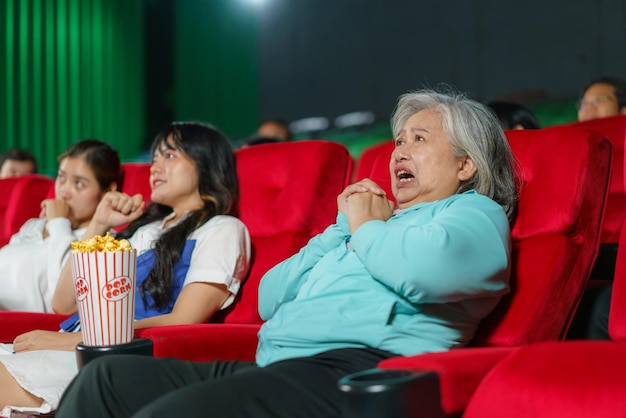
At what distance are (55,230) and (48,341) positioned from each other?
751 millimetres

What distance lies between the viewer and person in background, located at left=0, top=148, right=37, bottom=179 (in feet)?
14.6

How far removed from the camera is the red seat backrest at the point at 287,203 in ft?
7.11

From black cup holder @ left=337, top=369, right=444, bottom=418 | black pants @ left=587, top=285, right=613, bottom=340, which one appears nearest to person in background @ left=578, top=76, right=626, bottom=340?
black pants @ left=587, top=285, right=613, bottom=340

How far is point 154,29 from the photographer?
6555 millimetres

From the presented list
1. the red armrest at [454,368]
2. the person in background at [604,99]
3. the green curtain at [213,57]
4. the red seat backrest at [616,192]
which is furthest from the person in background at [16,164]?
the red armrest at [454,368]

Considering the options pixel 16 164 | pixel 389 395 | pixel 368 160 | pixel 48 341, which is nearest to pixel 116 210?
pixel 48 341

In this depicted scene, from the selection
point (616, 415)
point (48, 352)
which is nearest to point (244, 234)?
point (48, 352)

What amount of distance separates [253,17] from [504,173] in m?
5.13

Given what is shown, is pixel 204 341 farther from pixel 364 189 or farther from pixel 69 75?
pixel 69 75

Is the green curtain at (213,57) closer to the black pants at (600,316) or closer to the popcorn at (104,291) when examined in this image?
the black pants at (600,316)

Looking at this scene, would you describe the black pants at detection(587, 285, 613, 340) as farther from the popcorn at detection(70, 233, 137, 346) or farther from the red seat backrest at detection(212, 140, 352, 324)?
the popcorn at detection(70, 233, 137, 346)

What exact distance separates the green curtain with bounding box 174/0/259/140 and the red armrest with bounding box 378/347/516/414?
545 cm

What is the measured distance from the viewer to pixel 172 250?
7.10 feet

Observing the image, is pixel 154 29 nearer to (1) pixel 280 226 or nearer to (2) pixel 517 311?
(1) pixel 280 226
